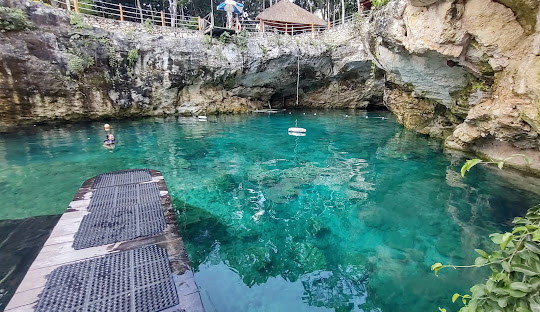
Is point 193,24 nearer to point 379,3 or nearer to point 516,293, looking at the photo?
point 379,3

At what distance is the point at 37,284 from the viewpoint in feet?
10.2

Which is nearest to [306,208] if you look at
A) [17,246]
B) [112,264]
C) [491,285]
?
[112,264]

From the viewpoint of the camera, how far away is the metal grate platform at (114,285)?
2859 mm

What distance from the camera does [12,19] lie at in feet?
44.8

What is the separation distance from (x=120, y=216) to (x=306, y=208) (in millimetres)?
4197

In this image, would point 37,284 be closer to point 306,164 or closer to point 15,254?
point 15,254

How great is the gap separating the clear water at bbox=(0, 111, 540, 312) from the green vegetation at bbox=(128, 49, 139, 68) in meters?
7.35

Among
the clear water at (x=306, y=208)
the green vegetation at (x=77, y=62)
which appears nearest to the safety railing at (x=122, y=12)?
the green vegetation at (x=77, y=62)

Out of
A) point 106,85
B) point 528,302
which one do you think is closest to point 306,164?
point 528,302

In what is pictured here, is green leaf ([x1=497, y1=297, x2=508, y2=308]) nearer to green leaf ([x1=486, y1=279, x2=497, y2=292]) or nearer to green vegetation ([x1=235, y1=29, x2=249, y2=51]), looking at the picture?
green leaf ([x1=486, y1=279, x2=497, y2=292])

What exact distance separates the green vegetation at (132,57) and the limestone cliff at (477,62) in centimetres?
1541

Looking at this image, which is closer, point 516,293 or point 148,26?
point 516,293

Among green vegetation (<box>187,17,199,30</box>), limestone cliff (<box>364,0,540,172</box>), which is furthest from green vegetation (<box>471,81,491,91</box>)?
green vegetation (<box>187,17,199,30</box>)

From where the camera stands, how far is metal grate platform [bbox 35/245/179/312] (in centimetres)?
286
